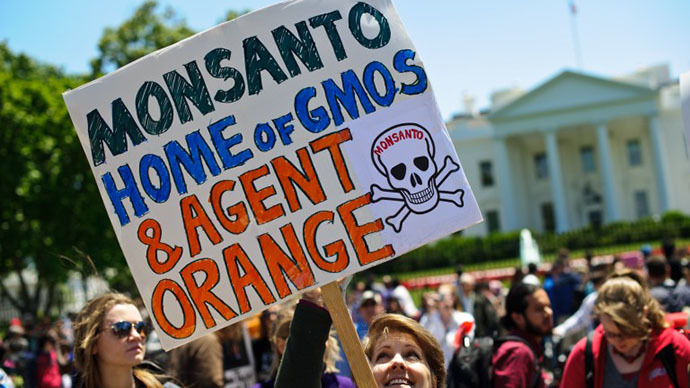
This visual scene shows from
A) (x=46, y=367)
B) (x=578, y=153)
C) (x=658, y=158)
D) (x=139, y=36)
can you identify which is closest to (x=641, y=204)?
(x=658, y=158)

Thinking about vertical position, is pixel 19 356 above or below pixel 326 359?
below

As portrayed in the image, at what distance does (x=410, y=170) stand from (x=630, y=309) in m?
1.46

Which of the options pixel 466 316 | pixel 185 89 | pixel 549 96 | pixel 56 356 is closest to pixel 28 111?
pixel 56 356

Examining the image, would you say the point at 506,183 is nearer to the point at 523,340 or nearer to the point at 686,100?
the point at 523,340

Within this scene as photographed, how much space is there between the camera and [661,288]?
20.2 ft

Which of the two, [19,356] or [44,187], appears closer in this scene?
[19,356]

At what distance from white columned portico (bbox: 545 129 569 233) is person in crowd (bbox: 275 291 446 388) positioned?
5670cm

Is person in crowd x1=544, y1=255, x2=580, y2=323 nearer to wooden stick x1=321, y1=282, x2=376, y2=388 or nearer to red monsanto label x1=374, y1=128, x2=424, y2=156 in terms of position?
red monsanto label x1=374, y1=128, x2=424, y2=156

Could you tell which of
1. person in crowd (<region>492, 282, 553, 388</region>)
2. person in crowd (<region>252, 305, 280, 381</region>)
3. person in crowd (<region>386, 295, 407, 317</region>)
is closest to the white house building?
person in crowd (<region>386, 295, 407, 317</region>)

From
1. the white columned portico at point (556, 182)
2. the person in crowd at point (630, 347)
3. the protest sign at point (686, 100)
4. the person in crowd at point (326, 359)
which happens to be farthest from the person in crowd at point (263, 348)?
the white columned portico at point (556, 182)

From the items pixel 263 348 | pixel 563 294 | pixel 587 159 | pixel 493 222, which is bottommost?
pixel 493 222

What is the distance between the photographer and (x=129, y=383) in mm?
3611

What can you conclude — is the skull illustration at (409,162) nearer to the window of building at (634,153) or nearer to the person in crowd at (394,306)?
the person in crowd at (394,306)

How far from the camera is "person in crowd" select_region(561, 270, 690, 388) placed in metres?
3.79
